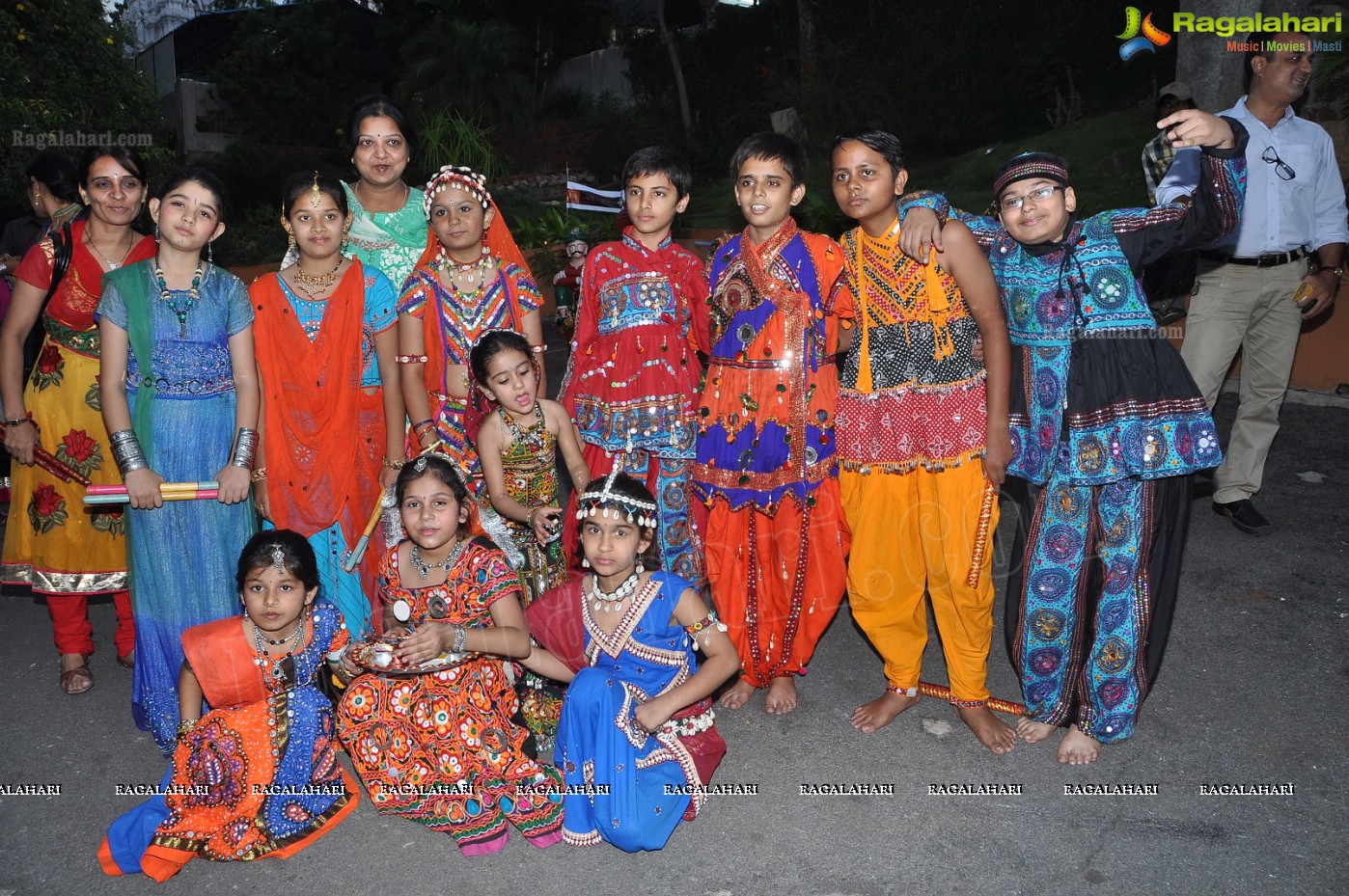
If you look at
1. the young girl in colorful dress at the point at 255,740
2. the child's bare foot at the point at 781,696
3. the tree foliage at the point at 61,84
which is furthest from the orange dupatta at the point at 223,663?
the tree foliage at the point at 61,84

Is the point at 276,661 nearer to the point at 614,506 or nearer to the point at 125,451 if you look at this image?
the point at 125,451

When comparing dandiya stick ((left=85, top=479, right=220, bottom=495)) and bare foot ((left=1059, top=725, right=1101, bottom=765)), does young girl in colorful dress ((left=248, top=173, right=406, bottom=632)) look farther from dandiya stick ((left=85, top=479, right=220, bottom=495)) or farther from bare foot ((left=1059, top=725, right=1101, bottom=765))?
bare foot ((left=1059, top=725, right=1101, bottom=765))

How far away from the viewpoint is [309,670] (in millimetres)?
Answer: 3139

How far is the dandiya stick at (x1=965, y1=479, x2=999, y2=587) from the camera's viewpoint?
10.5 feet

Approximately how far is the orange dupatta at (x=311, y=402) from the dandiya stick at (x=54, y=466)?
0.89 metres

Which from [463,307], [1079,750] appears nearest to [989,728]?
[1079,750]

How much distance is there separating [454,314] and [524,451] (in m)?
0.58

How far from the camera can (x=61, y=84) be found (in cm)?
970

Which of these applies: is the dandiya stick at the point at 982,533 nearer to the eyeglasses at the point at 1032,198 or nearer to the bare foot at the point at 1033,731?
the bare foot at the point at 1033,731

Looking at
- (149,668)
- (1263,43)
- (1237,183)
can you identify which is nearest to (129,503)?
(149,668)

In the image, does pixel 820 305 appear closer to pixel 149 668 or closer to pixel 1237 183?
pixel 1237 183

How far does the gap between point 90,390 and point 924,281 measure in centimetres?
309

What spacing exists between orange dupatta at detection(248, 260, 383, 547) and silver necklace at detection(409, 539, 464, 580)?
0.55m

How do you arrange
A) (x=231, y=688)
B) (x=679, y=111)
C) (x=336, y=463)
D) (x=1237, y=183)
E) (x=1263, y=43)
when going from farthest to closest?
1. (x=679, y=111)
2. (x=1263, y=43)
3. (x=336, y=463)
4. (x=231, y=688)
5. (x=1237, y=183)
